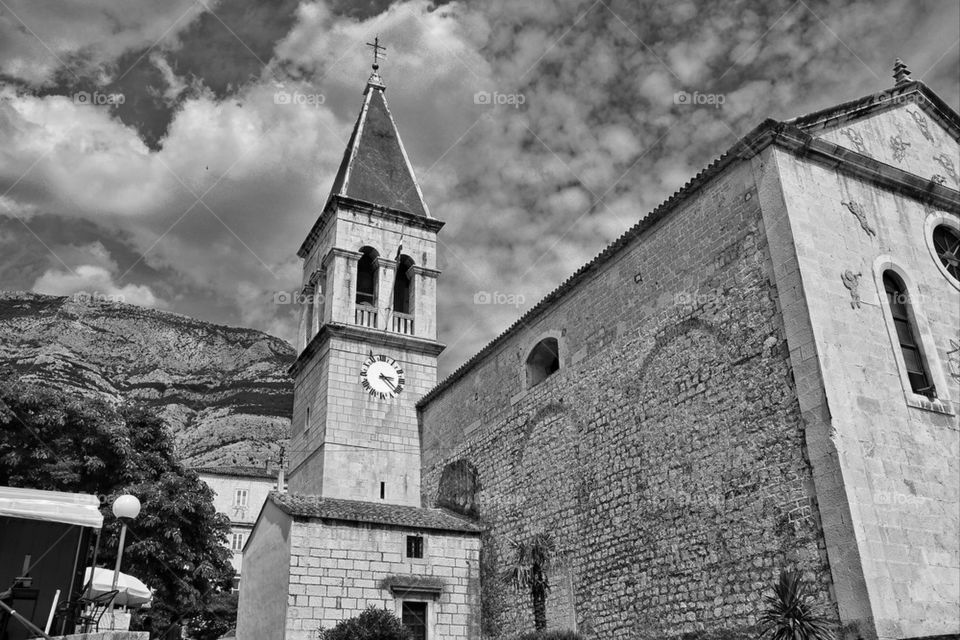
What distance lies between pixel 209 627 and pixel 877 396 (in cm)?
2761

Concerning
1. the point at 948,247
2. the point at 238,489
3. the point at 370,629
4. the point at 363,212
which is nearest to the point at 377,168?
the point at 363,212

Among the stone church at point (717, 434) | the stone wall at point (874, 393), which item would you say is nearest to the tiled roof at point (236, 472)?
the stone church at point (717, 434)

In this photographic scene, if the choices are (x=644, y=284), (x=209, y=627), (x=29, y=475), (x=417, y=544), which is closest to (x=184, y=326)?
(x=209, y=627)

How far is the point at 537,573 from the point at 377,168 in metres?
16.1

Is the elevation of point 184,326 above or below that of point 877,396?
above

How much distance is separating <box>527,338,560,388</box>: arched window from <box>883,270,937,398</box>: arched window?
7.36m

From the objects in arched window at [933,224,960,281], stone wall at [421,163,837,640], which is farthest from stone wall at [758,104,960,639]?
stone wall at [421,163,837,640]

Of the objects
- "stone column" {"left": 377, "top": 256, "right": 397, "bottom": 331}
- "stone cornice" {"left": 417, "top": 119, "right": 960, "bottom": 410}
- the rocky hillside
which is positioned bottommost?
"stone cornice" {"left": 417, "top": 119, "right": 960, "bottom": 410}

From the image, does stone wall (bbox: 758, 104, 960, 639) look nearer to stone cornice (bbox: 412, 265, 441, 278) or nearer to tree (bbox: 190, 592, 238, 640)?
stone cornice (bbox: 412, 265, 441, 278)

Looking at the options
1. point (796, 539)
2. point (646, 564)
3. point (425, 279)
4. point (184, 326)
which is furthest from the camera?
point (184, 326)

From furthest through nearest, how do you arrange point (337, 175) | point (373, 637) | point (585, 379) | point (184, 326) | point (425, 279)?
1. point (184, 326)
2. point (337, 175)
3. point (425, 279)
4. point (585, 379)
5. point (373, 637)

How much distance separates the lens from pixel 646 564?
1245 centimetres

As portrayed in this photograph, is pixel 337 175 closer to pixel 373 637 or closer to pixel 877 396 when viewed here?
pixel 373 637

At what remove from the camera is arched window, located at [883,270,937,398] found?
442 inches
